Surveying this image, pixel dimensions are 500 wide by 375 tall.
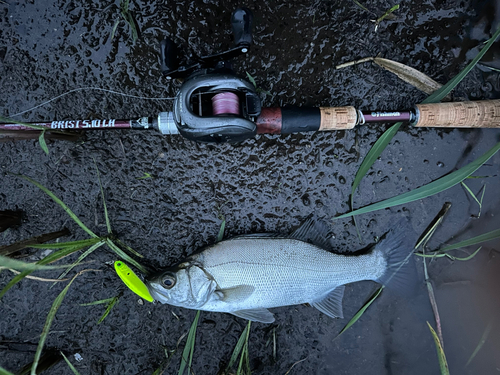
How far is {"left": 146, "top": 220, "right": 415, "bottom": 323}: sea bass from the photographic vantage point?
1.85m

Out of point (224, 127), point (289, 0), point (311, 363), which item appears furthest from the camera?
point (311, 363)

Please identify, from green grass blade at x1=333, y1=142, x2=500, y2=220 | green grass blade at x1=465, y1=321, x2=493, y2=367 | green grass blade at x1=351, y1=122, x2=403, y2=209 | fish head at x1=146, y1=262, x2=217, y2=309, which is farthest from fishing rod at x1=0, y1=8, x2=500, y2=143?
green grass blade at x1=465, y1=321, x2=493, y2=367

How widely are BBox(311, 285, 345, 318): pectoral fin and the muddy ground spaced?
148mm

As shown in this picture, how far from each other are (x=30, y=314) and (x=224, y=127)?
1.88 meters

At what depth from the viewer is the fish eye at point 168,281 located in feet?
5.98

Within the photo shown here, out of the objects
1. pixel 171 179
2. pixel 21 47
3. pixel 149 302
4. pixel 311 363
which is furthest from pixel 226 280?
pixel 21 47

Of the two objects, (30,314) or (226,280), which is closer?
(226,280)

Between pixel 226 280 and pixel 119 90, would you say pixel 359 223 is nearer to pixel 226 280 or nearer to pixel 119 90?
pixel 226 280

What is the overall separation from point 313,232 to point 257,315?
2.04 ft

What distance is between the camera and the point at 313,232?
2.04 meters

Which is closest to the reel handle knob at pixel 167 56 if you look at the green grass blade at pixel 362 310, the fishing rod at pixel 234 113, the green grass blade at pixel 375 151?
the fishing rod at pixel 234 113

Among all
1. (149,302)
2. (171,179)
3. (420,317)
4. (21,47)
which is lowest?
(420,317)

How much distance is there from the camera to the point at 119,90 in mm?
2037

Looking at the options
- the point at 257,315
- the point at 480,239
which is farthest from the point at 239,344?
the point at 480,239
